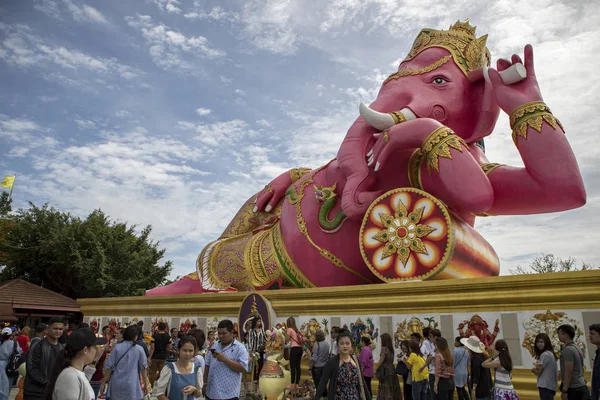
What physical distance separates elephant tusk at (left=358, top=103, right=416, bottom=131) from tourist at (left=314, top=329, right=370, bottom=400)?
5.76 metres

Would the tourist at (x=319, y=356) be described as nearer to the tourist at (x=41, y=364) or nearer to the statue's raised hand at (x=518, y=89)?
the tourist at (x=41, y=364)

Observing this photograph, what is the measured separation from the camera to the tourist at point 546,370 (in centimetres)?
486

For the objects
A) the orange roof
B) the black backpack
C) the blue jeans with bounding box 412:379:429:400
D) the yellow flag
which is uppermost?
the yellow flag

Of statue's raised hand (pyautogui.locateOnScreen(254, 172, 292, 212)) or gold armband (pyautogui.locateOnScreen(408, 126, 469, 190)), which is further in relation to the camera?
statue's raised hand (pyautogui.locateOnScreen(254, 172, 292, 212))

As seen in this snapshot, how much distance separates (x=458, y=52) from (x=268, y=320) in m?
6.28

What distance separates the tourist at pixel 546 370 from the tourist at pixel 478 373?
0.66m

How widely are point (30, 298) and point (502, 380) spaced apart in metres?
19.3

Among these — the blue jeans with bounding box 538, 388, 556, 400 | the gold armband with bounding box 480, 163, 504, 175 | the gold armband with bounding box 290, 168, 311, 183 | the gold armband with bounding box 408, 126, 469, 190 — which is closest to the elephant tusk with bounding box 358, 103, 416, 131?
the gold armband with bounding box 408, 126, 469, 190

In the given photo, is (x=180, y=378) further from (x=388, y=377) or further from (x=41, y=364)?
(x=388, y=377)

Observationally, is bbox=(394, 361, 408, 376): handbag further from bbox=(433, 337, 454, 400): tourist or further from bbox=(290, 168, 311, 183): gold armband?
bbox=(290, 168, 311, 183): gold armband

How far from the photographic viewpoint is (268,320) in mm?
9422

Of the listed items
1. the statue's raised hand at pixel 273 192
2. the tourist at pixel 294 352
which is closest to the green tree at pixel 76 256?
the statue's raised hand at pixel 273 192

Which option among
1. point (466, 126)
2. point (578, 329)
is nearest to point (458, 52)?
point (466, 126)

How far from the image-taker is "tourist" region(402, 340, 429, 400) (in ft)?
19.5
